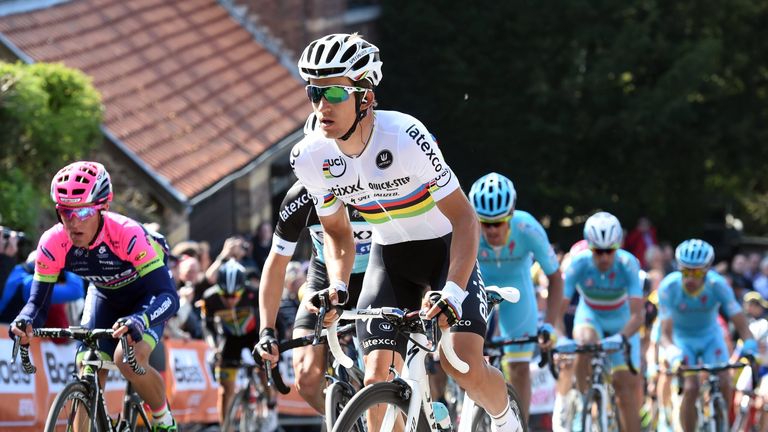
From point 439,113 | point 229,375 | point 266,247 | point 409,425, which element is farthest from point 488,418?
point 439,113

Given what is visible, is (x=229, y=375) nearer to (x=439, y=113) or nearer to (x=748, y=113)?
(x=439, y=113)

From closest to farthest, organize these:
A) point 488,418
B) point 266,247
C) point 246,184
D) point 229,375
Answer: point 488,418 → point 229,375 → point 266,247 → point 246,184

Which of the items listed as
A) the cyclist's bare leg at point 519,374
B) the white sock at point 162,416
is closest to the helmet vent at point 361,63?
the white sock at point 162,416

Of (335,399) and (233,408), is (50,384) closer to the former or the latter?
(233,408)

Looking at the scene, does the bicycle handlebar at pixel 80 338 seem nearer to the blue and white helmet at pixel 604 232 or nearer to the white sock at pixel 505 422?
the white sock at pixel 505 422

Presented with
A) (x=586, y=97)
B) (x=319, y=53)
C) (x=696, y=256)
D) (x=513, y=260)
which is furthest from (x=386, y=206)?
(x=586, y=97)

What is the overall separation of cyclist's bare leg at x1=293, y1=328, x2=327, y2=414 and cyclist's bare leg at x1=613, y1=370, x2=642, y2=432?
352cm

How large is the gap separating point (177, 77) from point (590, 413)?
12.3 m

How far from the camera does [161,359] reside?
9.45 metres

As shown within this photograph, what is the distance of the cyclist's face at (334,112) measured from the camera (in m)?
7.23

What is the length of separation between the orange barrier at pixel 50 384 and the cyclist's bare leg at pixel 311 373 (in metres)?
1.75

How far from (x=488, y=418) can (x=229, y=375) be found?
5.86 m

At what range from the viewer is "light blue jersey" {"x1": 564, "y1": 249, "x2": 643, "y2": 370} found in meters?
12.7

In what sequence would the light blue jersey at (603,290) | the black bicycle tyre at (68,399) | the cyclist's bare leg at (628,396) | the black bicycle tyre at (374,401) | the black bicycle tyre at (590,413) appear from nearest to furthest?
the black bicycle tyre at (374,401) → the black bicycle tyre at (68,399) → the black bicycle tyre at (590,413) → the cyclist's bare leg at (628,396) → the light blue jersey at (603,290)
